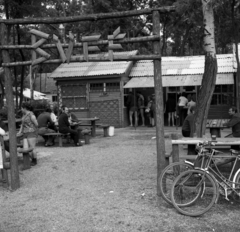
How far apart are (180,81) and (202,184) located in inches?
461

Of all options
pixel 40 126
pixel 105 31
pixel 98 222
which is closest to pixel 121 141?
pixel 40 126

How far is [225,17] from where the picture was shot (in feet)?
55.3

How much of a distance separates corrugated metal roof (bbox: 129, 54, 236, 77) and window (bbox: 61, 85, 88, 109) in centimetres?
268

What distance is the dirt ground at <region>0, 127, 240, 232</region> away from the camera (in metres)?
4.62

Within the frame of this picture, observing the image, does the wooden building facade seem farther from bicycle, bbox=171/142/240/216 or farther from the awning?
bicycle, bbox=171/142/240/216

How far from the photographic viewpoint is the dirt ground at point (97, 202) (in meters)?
4.62

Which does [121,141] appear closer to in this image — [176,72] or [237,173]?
[176,72]

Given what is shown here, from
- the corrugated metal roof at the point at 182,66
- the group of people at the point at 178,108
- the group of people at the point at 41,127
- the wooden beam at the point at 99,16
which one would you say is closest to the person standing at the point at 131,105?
the corrugated metal roof at the point at 182,66

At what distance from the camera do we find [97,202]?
560 centimetres

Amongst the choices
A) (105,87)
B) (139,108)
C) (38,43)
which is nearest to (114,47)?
(38,43)

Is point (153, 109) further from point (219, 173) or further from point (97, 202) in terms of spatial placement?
point (219, 173)

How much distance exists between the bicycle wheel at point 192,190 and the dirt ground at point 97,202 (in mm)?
159

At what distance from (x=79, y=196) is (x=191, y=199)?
6.15 ft

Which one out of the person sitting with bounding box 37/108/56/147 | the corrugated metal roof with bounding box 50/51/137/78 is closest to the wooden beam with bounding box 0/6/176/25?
the person sitting with bounding box 37/108/56/147
